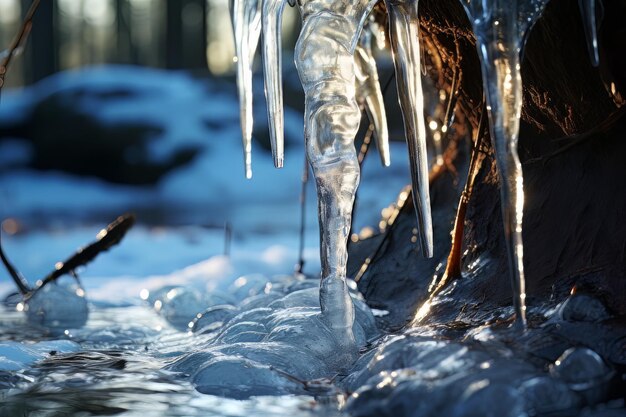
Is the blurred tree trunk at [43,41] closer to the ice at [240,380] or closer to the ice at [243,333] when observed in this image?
the ice at [243,333]

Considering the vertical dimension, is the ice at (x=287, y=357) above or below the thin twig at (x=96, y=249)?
below

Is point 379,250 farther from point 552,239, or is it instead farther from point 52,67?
point 52,67

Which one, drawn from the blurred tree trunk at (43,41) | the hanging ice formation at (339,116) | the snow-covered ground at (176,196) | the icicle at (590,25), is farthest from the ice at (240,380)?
the blurred tree trunk at (43,41)

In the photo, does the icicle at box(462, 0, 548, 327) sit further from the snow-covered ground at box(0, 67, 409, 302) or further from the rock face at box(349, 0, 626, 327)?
the snow-covered ground at box(0, 67, 409, 302)

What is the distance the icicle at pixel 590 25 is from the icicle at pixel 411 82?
1.56 feet

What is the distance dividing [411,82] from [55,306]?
2002 mm

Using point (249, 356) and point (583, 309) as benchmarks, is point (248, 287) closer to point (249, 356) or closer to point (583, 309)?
point (249, 356)

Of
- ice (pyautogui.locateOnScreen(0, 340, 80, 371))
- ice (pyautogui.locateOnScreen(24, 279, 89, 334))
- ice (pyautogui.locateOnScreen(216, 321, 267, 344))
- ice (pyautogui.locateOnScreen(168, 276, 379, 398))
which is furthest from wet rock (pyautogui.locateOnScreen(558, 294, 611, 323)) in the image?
ice (pyautogui.locateOnScreen(24, 279, 89, 334))

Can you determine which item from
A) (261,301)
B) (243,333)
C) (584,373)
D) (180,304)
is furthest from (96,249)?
(584,373)

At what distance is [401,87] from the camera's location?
92.7 inches

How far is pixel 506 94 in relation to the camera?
192cm

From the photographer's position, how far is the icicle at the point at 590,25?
74.4 inches

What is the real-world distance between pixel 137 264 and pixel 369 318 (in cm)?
421

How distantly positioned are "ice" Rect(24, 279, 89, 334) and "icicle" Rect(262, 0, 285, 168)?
1439 mm
